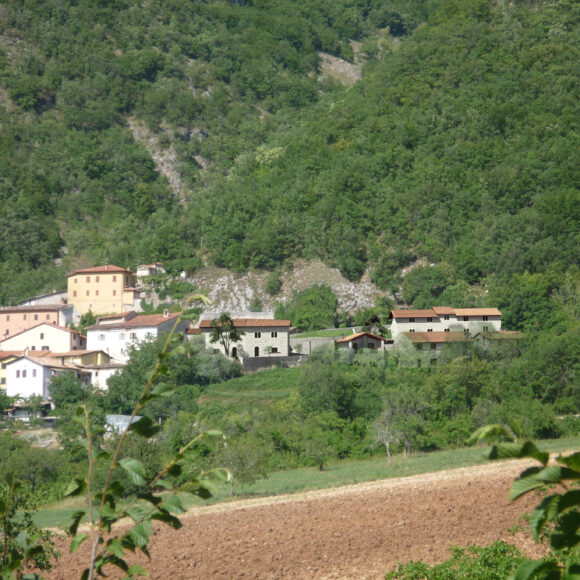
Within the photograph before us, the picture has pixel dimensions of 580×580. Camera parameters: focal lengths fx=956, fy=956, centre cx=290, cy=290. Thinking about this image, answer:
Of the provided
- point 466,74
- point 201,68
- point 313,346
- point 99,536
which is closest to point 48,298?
point 313,346

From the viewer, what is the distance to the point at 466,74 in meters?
123

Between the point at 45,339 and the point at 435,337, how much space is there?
31363 millimetres

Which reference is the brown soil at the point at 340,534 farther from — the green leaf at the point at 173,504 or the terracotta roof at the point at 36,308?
the terracotta roof at the point at 36,308

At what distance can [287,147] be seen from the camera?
414 ft

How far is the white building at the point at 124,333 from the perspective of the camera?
2869 inches

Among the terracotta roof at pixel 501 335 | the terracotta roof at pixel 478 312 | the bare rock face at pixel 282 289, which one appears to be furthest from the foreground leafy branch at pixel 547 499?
the bare rock face at pixel 282 289

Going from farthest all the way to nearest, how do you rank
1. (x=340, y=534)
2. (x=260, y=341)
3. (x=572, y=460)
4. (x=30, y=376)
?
(x=260, y=341) → (x=30, y=376) → (x=340, y=534) → (x=572, y=460)

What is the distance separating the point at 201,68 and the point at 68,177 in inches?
1563

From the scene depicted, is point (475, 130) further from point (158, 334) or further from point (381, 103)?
point (158, 334)

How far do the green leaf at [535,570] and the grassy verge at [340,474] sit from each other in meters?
25.5

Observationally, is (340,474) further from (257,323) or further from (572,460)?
(257,323)

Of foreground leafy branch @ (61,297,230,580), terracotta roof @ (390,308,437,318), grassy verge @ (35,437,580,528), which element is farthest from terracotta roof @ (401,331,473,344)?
foreground leafy branch @ (61,297,230,580)

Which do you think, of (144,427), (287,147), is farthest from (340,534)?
(287,147)

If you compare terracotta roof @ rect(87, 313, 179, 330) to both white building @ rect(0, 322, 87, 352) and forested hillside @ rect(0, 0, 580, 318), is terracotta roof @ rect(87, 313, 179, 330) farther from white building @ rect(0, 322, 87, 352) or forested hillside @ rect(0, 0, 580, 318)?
forested hillside @ rect(0, 0, 580, 318)
